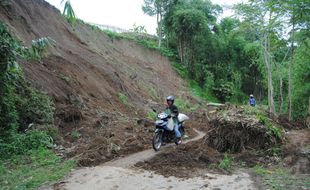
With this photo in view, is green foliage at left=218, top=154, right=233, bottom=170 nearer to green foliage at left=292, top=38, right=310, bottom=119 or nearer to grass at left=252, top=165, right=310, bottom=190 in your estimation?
grass at left=252, top=165, right=310, bottom=190

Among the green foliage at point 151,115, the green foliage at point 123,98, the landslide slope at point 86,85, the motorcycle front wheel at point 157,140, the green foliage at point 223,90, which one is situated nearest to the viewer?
the motorcycle front wheel at point 157,140

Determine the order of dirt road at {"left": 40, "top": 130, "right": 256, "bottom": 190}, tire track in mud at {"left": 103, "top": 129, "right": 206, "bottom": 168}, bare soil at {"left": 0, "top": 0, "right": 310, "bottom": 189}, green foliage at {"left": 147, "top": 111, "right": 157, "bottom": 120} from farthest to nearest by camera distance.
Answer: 1. green foliage at {"left": 147, "top": 111, "right": 157, "bottom": 120}
2. tire track in mud at {"left": 103, "top": 129, "right": 206, "bottom": 168}
3. bare soil at {"left": 0, "top": 0, "right": 310, "bottom": 189}
4. dirt road at {"left": 40, "top": 130, "right": 256, "bottom": 190}

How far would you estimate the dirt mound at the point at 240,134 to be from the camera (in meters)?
10.5

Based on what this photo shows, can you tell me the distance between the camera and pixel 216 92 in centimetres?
3562

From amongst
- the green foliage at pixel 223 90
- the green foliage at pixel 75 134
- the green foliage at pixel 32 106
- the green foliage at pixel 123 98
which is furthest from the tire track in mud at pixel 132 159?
the green foliage at pixel 223 90

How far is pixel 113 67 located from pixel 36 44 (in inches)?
561

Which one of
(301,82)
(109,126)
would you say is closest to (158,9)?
(301,82)

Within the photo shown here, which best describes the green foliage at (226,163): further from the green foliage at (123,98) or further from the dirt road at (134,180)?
the green foliage at (123,98)

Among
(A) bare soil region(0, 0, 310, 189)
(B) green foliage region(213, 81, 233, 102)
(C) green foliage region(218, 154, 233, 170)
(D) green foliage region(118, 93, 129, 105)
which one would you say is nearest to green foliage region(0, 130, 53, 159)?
(A) bare soil region(0, 0, 310, 189)

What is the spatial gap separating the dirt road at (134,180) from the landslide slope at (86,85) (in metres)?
0.92

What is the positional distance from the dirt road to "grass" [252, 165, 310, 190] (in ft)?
1.24

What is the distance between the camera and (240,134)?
10.6 m

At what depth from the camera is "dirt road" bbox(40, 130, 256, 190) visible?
717cm

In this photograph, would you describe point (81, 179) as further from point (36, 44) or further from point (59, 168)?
point (36, 44)
